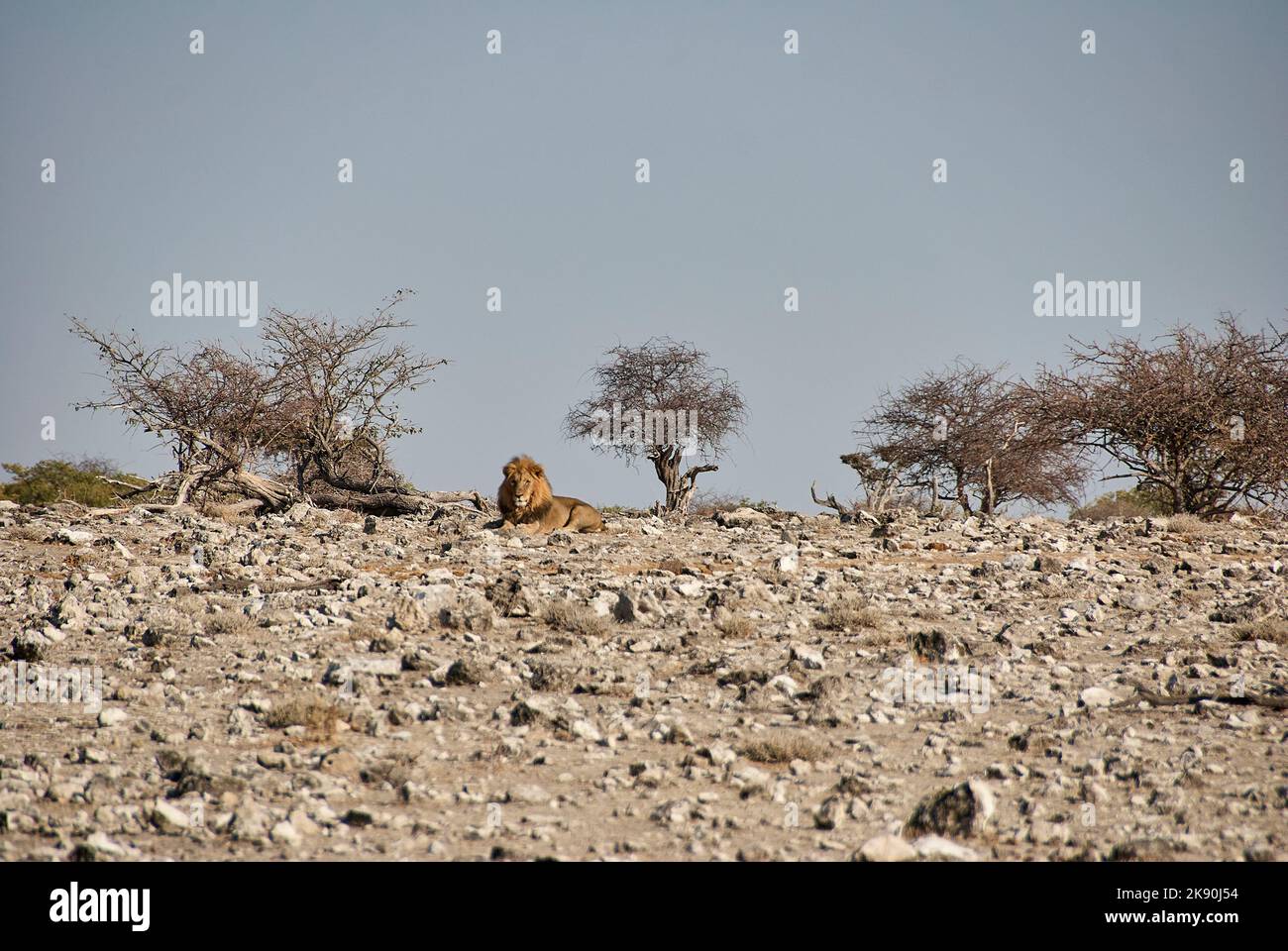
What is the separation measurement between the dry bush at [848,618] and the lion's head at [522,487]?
8.00 metres

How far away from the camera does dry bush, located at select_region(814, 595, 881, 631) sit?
1088 cm

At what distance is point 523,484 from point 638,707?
34.0ft

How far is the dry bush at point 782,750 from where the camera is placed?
713cm

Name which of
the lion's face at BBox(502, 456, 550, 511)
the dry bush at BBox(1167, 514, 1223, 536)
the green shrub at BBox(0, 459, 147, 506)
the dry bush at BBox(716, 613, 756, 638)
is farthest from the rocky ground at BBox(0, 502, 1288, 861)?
the green shrub at BBox(0, 459, 147, 506)

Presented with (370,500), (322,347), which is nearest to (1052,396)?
(370,500)

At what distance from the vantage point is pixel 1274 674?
30.9ft

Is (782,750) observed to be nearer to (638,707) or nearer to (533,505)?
(638,707)

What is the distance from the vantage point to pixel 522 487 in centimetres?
1842

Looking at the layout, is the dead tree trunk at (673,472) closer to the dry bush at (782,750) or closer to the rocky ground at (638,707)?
the rocky ground at (638,707)

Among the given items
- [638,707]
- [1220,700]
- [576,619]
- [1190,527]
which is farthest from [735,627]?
[1190,527]

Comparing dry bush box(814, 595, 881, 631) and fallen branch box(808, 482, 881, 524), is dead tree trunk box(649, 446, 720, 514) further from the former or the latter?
dry bush box(814, 595, 881, 631)

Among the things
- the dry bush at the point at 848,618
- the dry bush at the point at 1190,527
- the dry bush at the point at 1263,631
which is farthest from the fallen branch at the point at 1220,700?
the dry bush at the point at 1190,527

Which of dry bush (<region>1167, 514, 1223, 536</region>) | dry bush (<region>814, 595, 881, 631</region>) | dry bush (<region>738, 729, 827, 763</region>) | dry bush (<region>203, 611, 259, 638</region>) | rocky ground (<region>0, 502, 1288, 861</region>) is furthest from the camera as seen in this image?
dry bush (<region>1167, 514, 1223, 536</region>)
